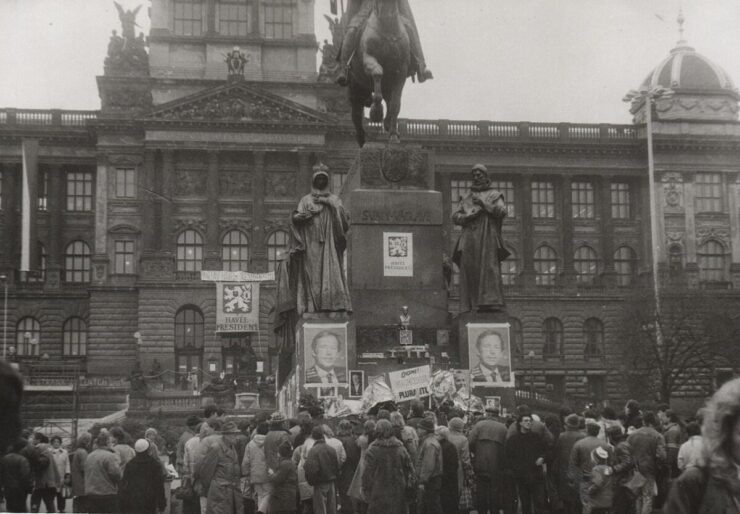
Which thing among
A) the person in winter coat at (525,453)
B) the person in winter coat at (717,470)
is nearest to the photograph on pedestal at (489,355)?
the person in winter coat at (525,453)

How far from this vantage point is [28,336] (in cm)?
6656

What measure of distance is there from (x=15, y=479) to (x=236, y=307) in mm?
47246

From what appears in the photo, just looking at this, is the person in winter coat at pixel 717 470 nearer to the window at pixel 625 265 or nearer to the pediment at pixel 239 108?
the pediment at pixel 239 108

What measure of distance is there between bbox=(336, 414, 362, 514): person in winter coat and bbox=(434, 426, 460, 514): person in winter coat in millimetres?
1109

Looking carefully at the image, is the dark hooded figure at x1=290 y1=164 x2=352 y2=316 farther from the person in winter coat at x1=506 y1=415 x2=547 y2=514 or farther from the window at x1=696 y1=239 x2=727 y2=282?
the window at x1=696 y1=239 x2=727 y2=282

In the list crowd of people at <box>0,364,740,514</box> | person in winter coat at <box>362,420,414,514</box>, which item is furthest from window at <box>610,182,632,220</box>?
person in winter coat at <box>362,420,414,514</box>

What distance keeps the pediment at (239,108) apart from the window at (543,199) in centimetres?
1558

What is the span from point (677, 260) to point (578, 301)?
6.91 metres

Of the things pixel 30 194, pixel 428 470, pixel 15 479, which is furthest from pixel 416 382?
pixel 30 194

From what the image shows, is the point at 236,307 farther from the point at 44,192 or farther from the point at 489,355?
the point at 489,355

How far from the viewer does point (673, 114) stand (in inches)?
2864

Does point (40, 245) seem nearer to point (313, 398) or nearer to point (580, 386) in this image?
point (580, 386)

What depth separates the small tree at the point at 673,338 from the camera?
49812 millimetres

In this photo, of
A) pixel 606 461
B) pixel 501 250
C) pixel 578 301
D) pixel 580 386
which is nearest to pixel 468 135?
pixel 578 301
